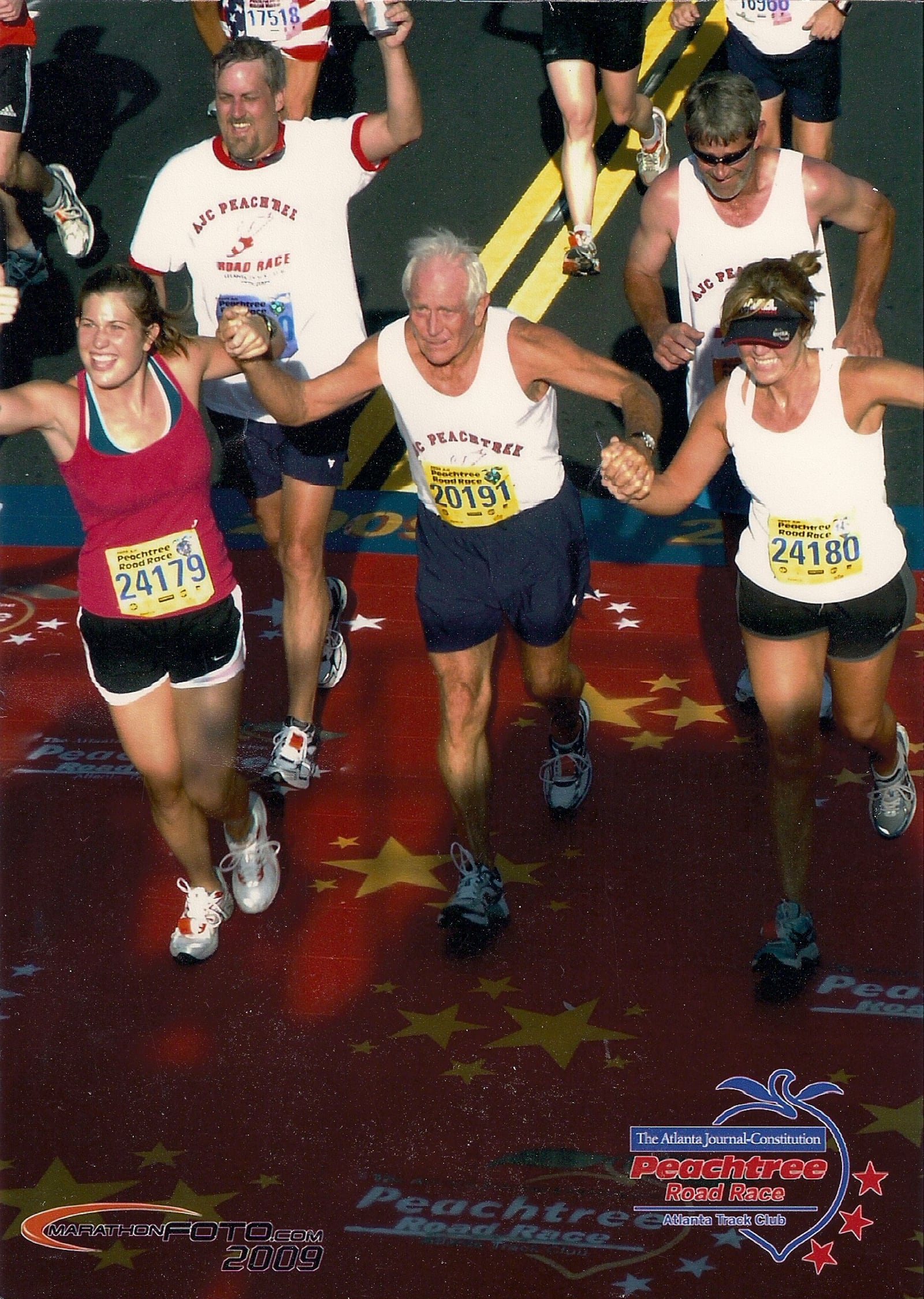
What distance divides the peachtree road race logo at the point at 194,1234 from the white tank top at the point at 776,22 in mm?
6502

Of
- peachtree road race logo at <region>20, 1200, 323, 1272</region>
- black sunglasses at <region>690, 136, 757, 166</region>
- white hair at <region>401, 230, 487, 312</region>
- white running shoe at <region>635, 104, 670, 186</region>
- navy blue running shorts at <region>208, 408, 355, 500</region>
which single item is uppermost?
white hair at <region>401, 230, 487, 312</region>

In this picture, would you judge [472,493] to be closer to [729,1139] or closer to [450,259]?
[450,259]

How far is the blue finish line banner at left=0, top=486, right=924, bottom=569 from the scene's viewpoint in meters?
7.75

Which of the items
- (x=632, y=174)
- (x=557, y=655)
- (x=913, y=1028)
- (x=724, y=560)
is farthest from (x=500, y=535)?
(x=632, y=174)

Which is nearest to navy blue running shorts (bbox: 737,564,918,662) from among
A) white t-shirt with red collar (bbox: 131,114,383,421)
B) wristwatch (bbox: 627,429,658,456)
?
wristwatch (bbox: 627,429,658,456)

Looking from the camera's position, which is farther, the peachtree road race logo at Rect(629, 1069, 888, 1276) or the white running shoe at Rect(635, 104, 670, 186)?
the white running shoe at Rect(635, 104, 670, 186)

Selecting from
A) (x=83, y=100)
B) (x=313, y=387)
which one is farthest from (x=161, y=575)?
(x=83, y=100)

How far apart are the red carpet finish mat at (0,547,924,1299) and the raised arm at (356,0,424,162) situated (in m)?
2.12

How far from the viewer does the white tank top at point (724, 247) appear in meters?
5.75

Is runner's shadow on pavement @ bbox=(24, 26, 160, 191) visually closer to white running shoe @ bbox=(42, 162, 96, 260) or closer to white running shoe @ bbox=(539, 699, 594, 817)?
white running shoe @ bbox=(42, 162, 96, 260)

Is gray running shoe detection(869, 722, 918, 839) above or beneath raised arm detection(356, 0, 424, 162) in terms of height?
beneath

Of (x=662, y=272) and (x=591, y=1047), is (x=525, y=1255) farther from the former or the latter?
(x=662, y=272)

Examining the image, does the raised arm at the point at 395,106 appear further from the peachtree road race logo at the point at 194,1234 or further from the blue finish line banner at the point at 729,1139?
the peachtree road race logo at the point at 194,1234

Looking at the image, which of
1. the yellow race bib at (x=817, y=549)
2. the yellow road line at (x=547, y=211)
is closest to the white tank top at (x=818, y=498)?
the yellow race bib at (x=817, y=549)
